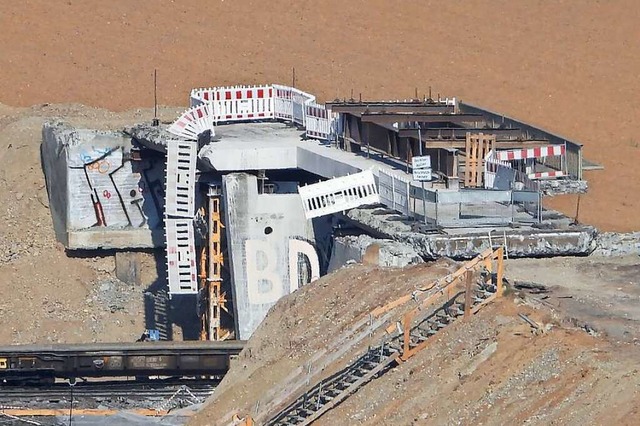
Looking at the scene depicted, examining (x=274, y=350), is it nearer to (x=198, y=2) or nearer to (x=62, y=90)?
(x=62, y=90)

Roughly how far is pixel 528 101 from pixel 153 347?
25535 millimetres

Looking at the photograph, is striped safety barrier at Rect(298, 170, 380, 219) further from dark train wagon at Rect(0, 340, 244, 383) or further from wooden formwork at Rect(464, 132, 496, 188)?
dark train wagon at Rect(0, 340, 244, 383)

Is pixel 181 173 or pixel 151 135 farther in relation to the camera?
pixel 151 135

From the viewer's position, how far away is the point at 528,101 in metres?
50.8

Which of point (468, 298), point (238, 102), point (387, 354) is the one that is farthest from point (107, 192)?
point (468, 298)

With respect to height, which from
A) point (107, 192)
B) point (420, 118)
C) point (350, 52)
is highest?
point (350, 52)

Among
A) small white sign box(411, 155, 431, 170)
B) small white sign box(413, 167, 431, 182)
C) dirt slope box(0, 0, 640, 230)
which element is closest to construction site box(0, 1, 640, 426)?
small white sign box(413, 167, 431, 182)

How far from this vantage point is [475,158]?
27.9 m

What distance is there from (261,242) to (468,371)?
12.0m

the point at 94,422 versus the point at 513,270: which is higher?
the point at 513,270

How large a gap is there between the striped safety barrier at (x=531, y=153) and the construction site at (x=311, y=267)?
39 millimetres

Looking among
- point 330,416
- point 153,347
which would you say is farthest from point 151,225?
point 330,416

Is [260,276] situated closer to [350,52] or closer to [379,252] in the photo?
[379,252]

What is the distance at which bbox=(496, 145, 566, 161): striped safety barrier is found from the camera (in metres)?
28.1
